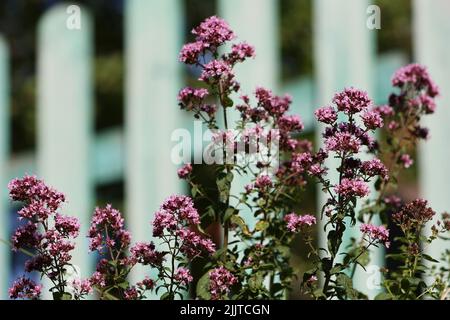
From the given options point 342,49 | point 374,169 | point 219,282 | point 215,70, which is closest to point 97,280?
point 219,282

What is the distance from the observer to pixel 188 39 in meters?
11.6

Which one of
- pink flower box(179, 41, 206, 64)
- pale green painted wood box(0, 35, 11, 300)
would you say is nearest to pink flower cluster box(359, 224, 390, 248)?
pink flower box(179, 41, 206, 64)

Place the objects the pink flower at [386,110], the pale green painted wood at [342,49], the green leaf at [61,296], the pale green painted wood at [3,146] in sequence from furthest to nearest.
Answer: the pale green painted wood at [3,146] → the pale green painted wood at [342,49] → the pink flower at [386,110] → the green leaf at [61,296]

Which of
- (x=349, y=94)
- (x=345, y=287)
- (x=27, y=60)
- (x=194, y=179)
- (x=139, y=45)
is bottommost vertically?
(x=345, y=287)

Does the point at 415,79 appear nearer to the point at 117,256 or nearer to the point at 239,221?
the point at 239,221

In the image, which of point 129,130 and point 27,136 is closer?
point 129,130

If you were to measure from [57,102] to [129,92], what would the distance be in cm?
52

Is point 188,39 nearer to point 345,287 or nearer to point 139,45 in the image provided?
point 139,45

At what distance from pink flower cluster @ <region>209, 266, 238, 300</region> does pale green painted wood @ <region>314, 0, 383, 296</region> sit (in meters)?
2.39

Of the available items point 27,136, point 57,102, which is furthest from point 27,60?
point 57,102

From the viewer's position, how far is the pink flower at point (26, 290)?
7.55ft

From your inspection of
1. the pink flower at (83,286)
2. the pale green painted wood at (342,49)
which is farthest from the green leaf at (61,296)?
the pale green painted wood at (342,49)

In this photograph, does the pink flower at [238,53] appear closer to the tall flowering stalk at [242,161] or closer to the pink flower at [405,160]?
the tall flowering stalk at [242,161]

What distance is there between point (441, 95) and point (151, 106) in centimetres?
162
